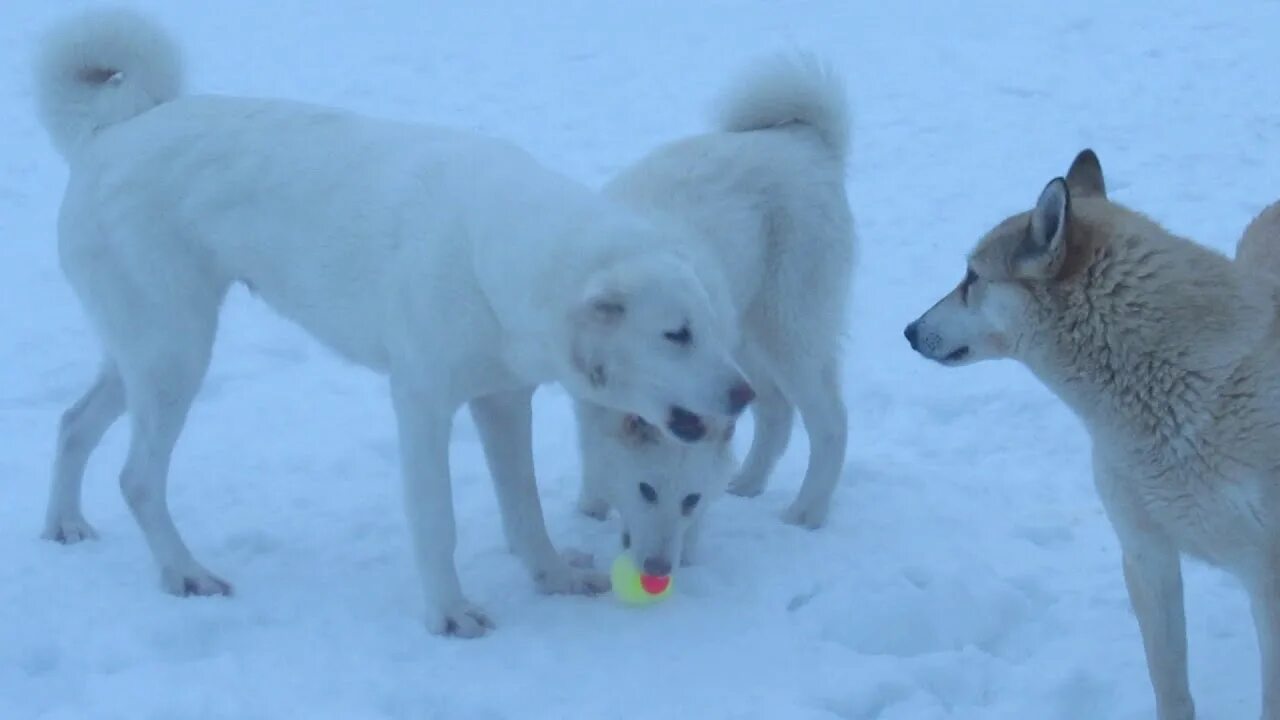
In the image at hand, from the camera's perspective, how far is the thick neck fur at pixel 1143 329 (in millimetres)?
3068

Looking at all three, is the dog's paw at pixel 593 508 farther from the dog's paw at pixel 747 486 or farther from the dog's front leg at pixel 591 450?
the dog's paw at pixel 747 486

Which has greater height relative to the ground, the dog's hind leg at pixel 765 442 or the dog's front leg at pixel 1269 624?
the dog's front leg at pixel 1269 624

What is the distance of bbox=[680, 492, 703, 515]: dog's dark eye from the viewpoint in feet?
13.6

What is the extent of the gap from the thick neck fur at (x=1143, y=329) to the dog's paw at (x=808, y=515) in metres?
1.45

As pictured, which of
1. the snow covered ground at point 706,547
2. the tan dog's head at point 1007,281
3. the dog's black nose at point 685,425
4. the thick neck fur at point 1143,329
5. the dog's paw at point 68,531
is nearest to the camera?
the thick neck fur at point 1143,329

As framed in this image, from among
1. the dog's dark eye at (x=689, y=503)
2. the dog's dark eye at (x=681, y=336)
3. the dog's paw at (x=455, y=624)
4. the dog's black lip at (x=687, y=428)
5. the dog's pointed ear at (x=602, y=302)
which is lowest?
the dog's paw at (x=455, y=624)

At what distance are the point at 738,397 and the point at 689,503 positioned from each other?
3.03ft

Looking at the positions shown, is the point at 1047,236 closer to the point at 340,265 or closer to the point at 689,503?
the point at 689,503

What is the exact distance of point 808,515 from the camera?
4.66m

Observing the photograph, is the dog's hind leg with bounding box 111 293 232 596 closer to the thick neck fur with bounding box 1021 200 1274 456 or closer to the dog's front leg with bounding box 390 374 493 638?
the dog's front leg with bounding box 390 374 493 638

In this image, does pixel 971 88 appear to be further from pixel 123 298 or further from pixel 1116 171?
pixel 123 298

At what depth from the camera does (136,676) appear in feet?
11.6

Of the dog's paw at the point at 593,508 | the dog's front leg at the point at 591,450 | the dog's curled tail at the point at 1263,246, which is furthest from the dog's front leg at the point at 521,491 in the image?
the dog's curled tail at the point at 1263,246

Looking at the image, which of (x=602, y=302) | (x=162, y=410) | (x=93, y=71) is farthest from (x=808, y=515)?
(x=93, y=71)
